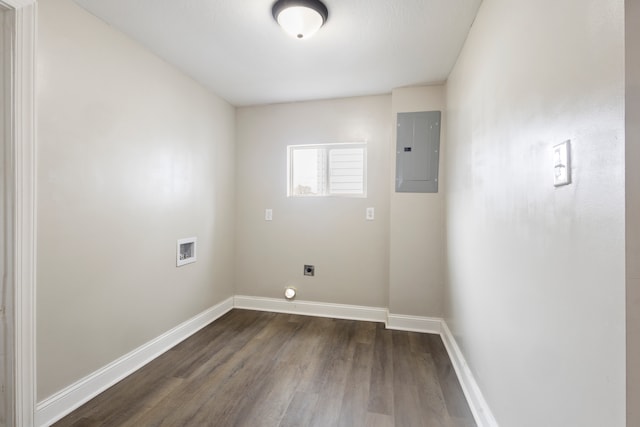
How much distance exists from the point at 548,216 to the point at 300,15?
1.53m

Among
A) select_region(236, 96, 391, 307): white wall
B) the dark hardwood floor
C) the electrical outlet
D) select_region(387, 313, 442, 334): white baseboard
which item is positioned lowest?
the dark hardwood floor

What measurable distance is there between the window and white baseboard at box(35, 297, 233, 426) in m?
1.66

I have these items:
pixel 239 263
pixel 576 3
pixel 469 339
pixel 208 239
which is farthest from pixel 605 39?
pixel 239 263

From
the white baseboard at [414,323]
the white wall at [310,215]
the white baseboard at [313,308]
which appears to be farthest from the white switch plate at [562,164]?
the white baseboard at [313,308]

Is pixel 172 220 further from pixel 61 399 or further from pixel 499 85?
pixel 499 85

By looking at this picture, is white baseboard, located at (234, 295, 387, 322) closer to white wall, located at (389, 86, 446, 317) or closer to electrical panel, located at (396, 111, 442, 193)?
white wall, located at (389, 86, 446, 317)

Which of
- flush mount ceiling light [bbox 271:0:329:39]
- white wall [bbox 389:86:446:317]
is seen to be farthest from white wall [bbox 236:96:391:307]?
flush mount ceiling light [bbox 271:0:329:39]

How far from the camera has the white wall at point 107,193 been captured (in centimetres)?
149

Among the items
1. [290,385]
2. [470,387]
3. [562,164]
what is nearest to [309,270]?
[290,385]

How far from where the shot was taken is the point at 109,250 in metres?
1.81

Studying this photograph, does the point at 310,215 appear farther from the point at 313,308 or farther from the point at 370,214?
the point at 313,308

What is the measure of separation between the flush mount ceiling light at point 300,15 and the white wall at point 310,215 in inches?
52.7

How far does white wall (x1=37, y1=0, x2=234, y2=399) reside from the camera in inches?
58.7

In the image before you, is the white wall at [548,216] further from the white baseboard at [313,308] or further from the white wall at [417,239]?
the white baseboard at [313,308]
